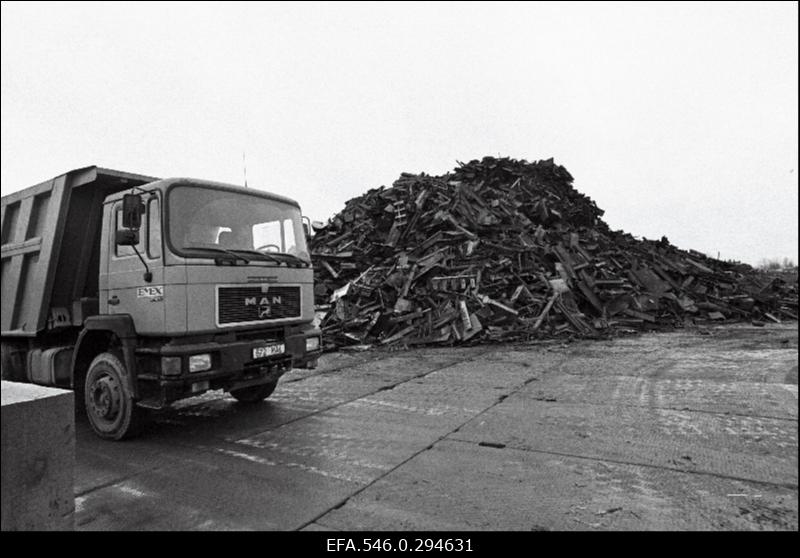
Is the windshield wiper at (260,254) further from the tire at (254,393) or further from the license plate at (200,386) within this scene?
the tire at (254,393)

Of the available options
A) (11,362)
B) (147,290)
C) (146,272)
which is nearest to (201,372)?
(147,290)

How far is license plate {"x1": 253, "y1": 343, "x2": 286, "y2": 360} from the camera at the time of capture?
5147 millimetres

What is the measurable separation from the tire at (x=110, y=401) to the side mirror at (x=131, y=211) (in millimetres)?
1545

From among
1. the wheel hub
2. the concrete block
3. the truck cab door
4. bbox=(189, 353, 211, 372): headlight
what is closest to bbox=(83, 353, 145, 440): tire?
the wheel hub

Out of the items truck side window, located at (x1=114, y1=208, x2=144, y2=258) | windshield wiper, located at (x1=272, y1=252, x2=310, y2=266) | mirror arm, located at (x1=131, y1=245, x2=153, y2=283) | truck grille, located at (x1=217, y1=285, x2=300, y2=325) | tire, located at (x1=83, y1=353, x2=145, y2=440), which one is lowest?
tire, located at (x1=83, y1=353, x2=145, y2=440)

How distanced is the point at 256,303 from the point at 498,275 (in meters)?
9.99

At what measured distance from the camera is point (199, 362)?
466cm

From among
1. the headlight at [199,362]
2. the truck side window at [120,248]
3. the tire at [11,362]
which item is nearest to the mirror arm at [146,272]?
the truck side window at [120,248]

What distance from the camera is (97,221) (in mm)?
5848

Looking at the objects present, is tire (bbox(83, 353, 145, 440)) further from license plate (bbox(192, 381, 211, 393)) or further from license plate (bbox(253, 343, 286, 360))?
license plate (bbox(253, 343, 286, 360))

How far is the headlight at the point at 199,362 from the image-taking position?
460 cm

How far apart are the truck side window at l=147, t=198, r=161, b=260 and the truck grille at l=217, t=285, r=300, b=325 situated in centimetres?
78

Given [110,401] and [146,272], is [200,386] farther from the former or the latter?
[146,272]
